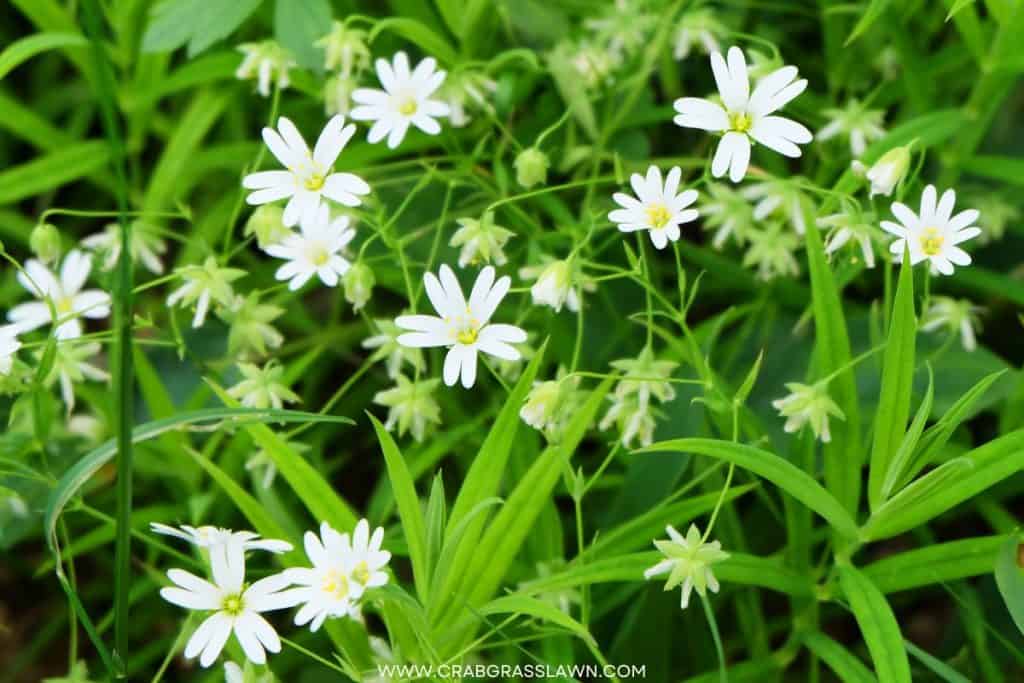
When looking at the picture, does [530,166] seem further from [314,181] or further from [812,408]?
[812,408]

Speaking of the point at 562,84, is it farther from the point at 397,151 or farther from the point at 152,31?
the point at 152,31

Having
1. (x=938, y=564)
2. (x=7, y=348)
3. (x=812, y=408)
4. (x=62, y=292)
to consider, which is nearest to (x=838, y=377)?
(x=812, y=408)

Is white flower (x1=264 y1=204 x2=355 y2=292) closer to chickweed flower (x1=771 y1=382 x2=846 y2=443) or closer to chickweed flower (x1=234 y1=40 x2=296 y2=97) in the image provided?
chickweed flower (x1=234 y1=40 x2=296 y2=97)

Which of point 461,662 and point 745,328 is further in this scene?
point 745,328

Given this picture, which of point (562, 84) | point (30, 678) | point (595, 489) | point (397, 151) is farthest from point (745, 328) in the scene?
point (30, 678)

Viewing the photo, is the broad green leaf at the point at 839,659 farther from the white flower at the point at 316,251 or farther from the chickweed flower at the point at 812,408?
the white flower at the point at 316,251

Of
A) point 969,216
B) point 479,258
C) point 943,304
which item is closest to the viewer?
point 969,216

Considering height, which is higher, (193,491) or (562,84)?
(562,84)

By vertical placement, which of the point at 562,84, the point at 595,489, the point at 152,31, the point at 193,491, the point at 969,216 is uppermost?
the point at 562,84
